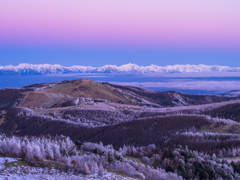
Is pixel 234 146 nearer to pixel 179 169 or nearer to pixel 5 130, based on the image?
pixel 179 169

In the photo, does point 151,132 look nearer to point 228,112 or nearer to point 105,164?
point 105,164

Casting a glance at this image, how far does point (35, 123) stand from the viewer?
129ft

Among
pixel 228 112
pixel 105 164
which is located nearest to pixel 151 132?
pixel 105 164

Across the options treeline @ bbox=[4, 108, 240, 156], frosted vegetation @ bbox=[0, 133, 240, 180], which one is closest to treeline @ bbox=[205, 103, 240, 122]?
treeline @ bbox=[4, 108, 240, 156]

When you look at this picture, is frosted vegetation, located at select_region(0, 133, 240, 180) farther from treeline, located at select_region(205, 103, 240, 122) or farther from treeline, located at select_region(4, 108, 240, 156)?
treeline, located at select_region(205, 103, 240, 122)

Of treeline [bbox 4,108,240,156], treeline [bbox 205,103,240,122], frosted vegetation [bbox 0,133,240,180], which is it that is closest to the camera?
frosted vegetation [bbox 0,133,240,180]

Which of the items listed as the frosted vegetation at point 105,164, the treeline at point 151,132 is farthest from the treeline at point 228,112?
the frosted vegetation at point 105,164

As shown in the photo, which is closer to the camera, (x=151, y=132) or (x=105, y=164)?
(x=105, y=164)

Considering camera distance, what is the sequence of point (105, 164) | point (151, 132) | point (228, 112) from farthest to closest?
point (228, 112), point (151, 132), point (105, 164)

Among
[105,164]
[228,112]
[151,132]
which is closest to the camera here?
[105,164]

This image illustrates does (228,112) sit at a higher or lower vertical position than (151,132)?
lower

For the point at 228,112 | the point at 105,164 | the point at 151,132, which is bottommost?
the point at 228,112

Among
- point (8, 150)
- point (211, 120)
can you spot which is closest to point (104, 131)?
point (211, 120)

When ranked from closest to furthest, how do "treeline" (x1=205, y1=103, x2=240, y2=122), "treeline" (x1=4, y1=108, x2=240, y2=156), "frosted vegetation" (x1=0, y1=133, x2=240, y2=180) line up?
"frosted vegetation" (x1=0, y1=133, x2=240, y2=180), "treeline" (x1=4, y1=108, x2=240, y2=156), "treeline" (x1=205, y1=103, x2=240, y2=122)
